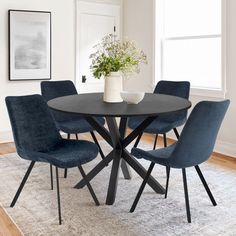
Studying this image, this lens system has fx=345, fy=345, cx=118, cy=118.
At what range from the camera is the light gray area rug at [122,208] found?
2404 millimetres

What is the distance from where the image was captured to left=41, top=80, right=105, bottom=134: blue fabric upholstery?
3600 millimetres

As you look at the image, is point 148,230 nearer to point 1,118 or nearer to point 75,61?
point 1,118

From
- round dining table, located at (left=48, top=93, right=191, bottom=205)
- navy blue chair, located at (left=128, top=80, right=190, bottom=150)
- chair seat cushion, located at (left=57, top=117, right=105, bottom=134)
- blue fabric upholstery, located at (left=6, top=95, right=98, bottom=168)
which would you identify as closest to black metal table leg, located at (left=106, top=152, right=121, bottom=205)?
round dining table, located at (left=48, top=93, right=191, bottom=205)

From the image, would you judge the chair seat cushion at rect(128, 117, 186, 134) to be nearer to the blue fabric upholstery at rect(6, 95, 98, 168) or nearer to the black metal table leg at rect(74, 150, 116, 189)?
the black metal table leg at rect(74, 150, 116, 189)

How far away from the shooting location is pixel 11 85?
491 centimetres

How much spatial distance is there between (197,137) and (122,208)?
858mm

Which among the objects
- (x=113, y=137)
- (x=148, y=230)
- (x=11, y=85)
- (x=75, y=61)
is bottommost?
(x=148, y=230)

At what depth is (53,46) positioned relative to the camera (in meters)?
5.18

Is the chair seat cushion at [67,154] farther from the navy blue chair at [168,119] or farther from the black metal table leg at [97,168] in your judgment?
the navy blue chair at [168,119]

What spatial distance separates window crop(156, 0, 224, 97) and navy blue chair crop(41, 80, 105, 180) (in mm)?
1638

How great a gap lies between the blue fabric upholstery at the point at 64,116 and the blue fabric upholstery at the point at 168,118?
0.53 meters

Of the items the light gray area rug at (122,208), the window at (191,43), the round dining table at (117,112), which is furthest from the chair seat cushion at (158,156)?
the window at (191,43)

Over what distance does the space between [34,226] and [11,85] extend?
9.54 feet

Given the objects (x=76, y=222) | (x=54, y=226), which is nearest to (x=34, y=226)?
(x=54, y=226)
